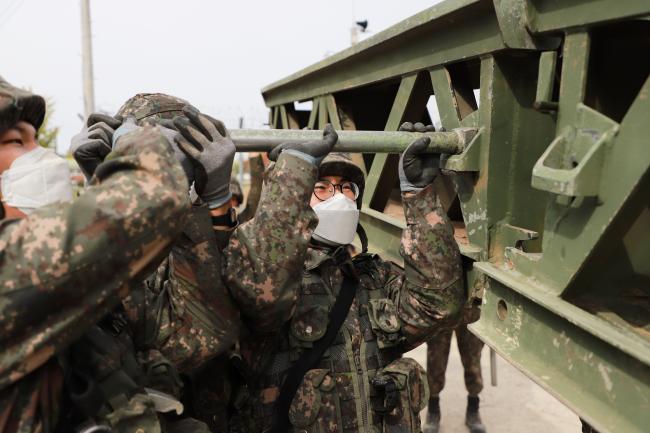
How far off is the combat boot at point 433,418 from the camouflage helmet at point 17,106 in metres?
3.78

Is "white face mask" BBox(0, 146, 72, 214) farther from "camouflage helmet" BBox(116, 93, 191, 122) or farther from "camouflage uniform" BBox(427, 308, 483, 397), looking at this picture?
"camouflage uniform" BBox(427, 308, 483, 397)

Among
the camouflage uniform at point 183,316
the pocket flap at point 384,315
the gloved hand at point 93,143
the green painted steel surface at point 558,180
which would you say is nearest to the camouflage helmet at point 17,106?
the gloved hand at point 93,143

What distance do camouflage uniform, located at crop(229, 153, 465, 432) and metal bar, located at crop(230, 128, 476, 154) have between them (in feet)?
0.69

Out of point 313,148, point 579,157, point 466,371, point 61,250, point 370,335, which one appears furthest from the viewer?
point 466,371

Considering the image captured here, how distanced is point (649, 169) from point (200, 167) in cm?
107

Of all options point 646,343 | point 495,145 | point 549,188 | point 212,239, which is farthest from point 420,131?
point 646,343

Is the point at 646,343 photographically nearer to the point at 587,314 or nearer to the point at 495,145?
the point at 587,314

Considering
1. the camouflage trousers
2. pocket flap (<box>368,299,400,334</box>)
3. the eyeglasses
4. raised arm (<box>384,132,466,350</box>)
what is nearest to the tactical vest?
pocket flap (<box>368,299,400,334</box>)

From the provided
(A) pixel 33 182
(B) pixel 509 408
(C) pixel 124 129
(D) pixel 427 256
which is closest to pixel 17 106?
(A) pixel 33 182

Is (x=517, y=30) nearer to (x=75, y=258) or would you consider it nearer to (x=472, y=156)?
(x=472, y=156)

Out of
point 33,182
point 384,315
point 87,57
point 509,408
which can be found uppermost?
point 87,57

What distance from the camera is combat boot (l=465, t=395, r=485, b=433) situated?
4.29 meters

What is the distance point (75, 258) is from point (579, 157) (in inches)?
44.5

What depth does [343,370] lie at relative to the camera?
2.11 m
